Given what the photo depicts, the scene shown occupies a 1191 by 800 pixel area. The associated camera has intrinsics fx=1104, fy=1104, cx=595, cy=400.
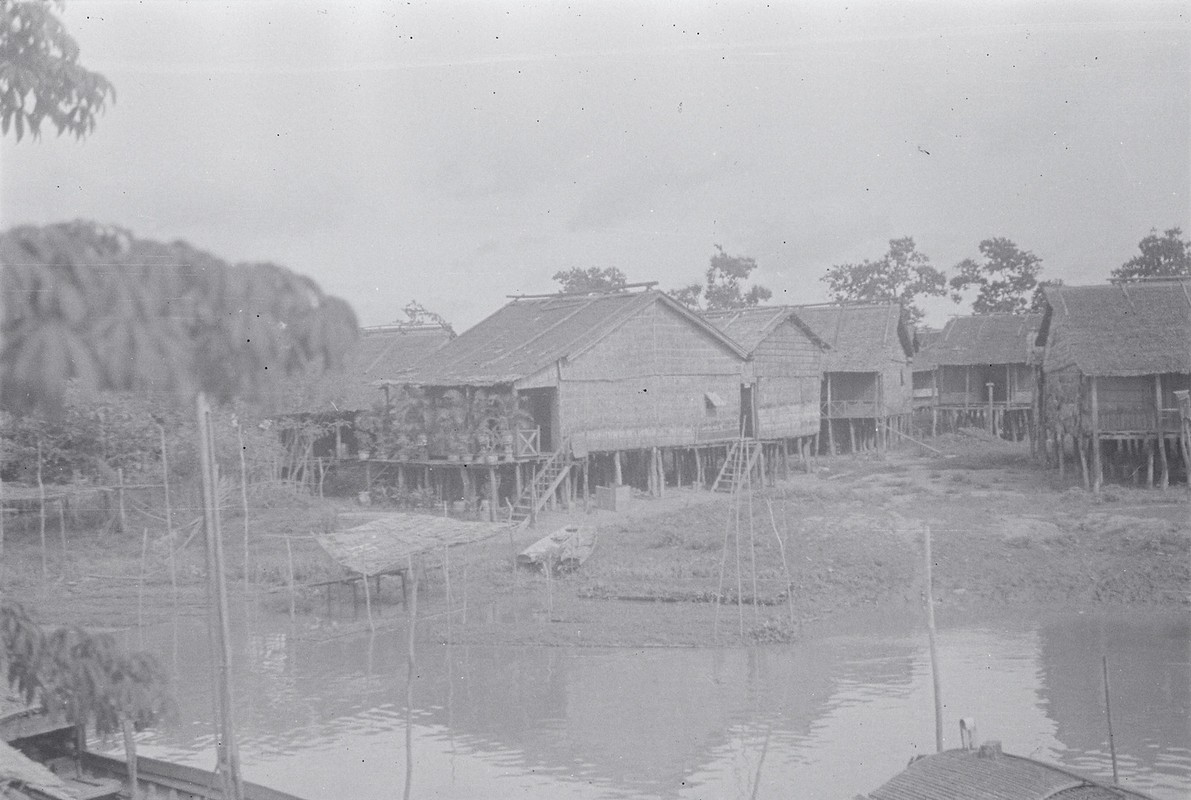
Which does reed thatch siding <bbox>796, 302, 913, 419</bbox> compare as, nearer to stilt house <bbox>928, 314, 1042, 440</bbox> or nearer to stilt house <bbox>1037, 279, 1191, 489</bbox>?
stilt house <bbox>928, 314, 1042, 440</bbox>

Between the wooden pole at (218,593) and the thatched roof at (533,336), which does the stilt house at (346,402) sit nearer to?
the thatched roof at (533,336)

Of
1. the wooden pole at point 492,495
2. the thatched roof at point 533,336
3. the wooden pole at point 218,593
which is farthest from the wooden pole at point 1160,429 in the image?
the wooden pole at point 218,593

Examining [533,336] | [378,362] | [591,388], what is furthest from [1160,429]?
[378,362]

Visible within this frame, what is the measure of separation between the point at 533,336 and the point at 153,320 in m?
22.2

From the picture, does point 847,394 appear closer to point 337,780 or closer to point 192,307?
point 337,780

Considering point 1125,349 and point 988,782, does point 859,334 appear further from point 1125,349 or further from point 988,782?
point 988,782

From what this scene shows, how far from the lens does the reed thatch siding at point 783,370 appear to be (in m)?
27.7

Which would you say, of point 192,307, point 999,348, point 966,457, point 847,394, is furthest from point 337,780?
point 999,348

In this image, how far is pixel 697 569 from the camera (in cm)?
1689

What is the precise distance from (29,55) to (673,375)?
844 inches

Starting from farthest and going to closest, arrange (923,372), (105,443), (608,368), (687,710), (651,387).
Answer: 1. (923,372)
2. (651,387)
3. (608,368)
4. (105,443)
5. (687,710)

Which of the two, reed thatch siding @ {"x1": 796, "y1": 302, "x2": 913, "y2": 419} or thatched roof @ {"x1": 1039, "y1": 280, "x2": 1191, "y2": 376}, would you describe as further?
reed thatch siding @ {"x1": 796, "y1": 302, "x2": 913, "y2": 419}

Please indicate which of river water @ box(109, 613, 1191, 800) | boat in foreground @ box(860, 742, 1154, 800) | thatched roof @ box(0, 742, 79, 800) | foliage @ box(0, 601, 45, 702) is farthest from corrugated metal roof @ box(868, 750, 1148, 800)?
foliage @ box(0, 601, 45, 702)

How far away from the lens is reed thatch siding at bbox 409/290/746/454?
22266 mm
